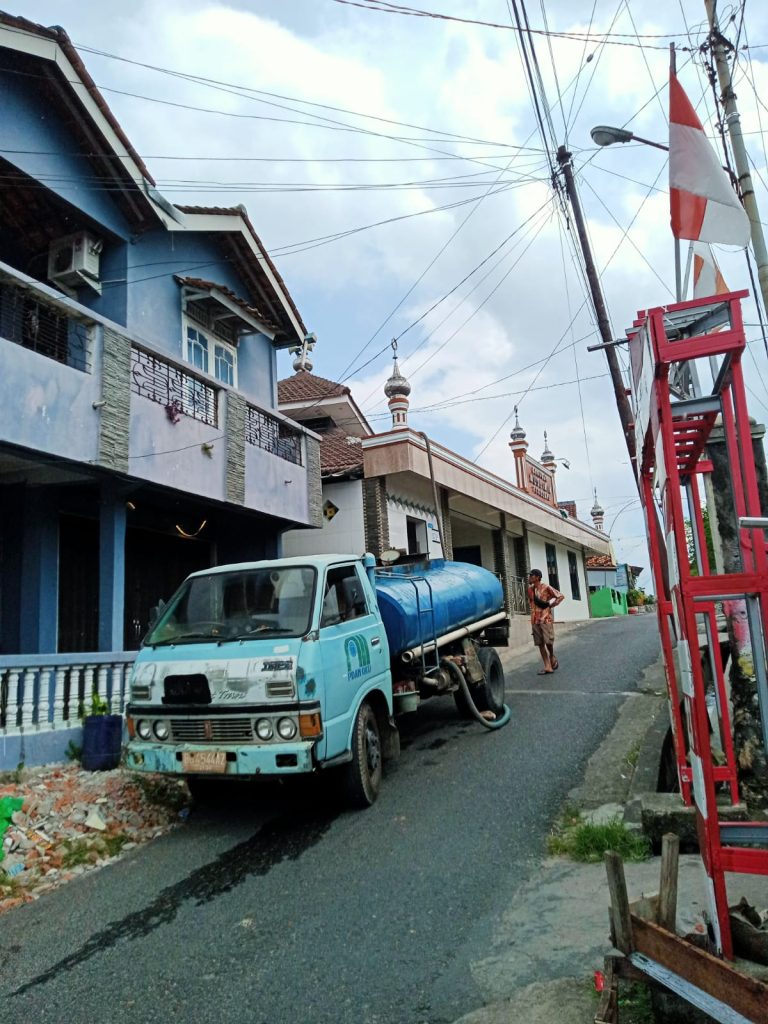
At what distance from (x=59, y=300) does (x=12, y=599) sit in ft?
12.5

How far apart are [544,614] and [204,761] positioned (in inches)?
312

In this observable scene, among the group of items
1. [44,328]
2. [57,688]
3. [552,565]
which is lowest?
[57,688]

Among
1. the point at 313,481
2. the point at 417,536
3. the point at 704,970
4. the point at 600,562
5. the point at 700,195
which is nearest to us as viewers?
the point at 704,970

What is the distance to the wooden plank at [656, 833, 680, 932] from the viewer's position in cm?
243

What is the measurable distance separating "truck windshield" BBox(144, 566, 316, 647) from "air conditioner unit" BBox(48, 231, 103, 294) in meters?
5.24

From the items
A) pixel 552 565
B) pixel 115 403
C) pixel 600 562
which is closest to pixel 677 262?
pixel 115 403

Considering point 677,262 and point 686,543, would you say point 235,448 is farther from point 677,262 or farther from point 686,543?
point 686,543

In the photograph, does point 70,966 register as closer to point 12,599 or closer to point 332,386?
point 12,599

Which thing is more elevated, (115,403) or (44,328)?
(44,328)

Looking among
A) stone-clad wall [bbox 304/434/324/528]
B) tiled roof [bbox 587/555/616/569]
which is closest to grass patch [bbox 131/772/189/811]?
stone-clad wall [bbox 304/434/324/528]

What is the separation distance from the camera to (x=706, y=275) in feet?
15.1

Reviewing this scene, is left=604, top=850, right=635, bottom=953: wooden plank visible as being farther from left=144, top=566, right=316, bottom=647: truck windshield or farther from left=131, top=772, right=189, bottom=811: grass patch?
left=131, top=772, right=189, bottom=811: grass patch

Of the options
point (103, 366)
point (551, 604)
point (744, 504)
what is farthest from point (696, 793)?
point (551, 604)

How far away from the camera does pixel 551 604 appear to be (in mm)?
11461
